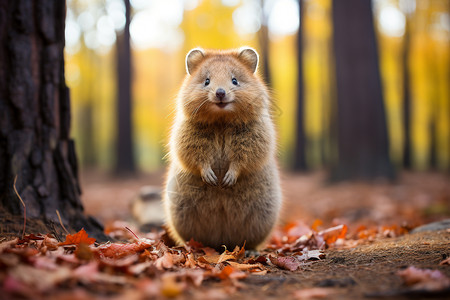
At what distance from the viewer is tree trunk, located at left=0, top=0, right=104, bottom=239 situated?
3.64m

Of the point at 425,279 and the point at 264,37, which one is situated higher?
the point at 264,37

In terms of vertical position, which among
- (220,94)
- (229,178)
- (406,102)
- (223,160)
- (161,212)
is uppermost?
(220,94)

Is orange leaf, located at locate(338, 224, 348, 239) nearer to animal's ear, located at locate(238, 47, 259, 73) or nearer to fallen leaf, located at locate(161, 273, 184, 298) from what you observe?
animal's ear, located at locate(238, 47, 259, 73)

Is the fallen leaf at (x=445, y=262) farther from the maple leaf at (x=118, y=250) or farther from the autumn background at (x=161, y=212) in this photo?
the maple leaf at (x=118, y=250)

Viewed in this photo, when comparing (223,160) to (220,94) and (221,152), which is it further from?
(220,94)

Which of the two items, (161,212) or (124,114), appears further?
(124,114)

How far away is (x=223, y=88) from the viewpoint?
390cm

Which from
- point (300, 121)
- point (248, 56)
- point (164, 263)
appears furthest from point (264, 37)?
point (164, 263)

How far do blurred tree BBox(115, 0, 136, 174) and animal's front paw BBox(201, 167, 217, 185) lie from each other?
39.3 ft

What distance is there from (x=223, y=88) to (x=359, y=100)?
276 inches

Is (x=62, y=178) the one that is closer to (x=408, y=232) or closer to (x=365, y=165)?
(x=408, y=232)

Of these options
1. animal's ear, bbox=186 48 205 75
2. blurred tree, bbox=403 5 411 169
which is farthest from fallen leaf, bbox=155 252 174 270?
blurred tree, bbox=403 5 411 169

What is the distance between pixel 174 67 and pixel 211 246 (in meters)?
29.4

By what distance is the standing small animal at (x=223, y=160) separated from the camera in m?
3.94
